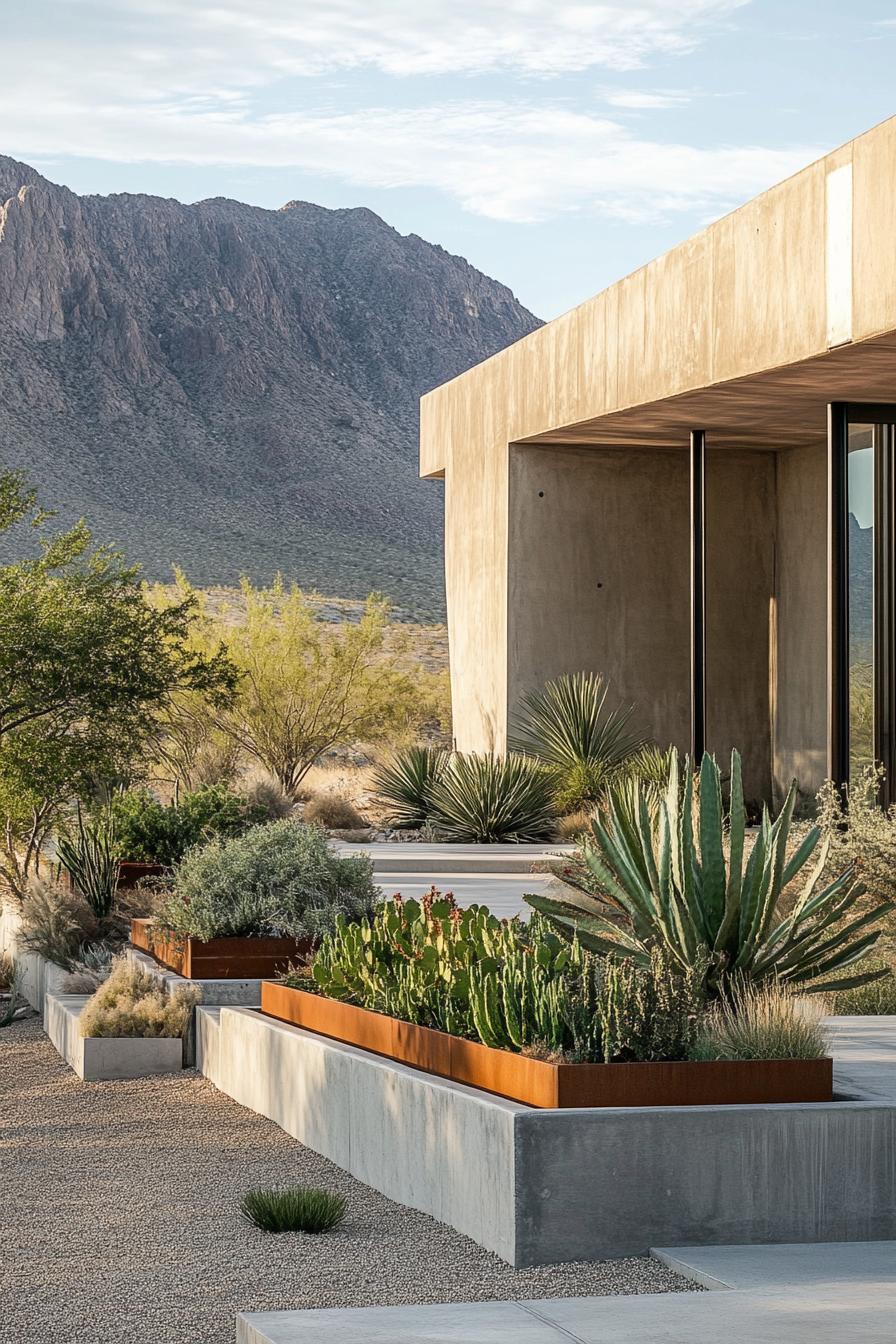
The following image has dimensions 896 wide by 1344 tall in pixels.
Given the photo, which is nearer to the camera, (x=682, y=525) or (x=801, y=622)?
(x=801, y=622)

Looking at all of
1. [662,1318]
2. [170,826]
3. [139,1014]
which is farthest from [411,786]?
[662,1318]

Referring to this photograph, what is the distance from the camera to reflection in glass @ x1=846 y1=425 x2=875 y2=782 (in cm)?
1362

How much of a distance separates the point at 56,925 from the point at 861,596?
6.58 meters

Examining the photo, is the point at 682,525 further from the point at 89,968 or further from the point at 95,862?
the point at 89,968

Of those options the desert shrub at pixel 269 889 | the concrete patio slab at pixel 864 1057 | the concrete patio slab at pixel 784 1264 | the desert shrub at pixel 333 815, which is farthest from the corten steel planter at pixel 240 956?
the desert shrub at pixel 333 815

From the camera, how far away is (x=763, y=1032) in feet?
19.8

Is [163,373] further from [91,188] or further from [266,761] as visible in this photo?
[266,761]

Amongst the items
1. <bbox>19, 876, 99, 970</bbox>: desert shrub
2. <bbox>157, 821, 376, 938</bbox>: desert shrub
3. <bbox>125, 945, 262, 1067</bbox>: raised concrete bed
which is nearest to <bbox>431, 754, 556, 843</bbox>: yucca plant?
<bbox>19, 876, 99, 970</bbox>: desert shrub

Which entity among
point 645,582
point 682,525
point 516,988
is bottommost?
point 516,988

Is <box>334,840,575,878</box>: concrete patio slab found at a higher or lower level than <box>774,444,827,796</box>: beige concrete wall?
lower

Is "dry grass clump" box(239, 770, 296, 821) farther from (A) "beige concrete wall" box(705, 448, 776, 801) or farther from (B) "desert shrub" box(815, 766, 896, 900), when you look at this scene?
(B) "desert shrub" box(815, 766, 896, 900)

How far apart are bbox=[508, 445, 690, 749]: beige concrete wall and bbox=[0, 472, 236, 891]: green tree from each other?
5.92 meters

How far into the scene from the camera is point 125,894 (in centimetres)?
1302

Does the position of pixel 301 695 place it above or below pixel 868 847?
above
